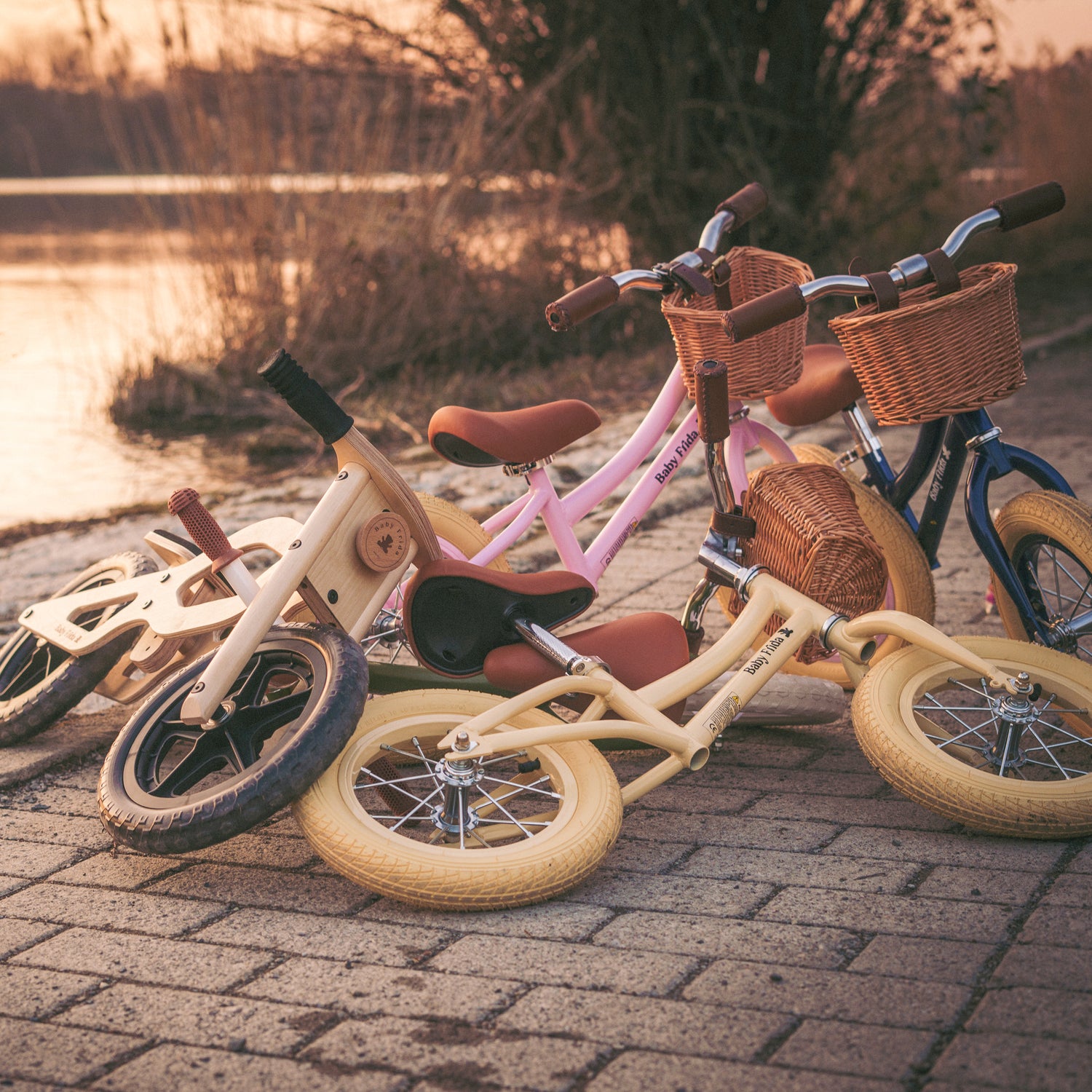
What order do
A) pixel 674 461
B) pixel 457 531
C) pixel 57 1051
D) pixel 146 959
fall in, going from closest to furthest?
pixel 57 1051 < pixel 146 959 < pixel 674 461 < pixel 457 531

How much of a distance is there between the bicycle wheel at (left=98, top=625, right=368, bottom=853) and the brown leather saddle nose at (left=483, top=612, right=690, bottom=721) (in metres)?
0.41

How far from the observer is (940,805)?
2.64 meters

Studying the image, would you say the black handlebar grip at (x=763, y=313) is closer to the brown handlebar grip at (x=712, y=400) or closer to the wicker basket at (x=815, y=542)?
the brown handlebar grip at (x=712, y=400)

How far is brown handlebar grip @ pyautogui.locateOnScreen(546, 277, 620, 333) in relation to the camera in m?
3.02

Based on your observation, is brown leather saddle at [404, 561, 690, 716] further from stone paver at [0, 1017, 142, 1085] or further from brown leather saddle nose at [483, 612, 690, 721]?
stone paver at [0, 1017, 142, 1085]

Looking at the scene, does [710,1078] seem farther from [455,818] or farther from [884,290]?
[884,290]

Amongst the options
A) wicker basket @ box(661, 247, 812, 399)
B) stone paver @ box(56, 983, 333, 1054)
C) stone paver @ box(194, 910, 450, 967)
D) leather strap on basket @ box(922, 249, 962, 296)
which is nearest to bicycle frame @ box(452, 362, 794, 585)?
wicker basket @ box(661, 247, 812, 399)

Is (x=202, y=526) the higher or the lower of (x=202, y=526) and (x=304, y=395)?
the lower

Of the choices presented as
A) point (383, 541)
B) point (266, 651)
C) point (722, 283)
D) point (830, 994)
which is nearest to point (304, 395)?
point (383, 541)

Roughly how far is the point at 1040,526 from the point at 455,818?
152cm

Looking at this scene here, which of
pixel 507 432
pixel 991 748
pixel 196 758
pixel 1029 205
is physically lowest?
pixel 991 748

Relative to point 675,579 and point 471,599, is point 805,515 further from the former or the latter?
point 675,579

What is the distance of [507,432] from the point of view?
3.12 m

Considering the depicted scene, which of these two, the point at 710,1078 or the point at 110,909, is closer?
the point at 710,1078
